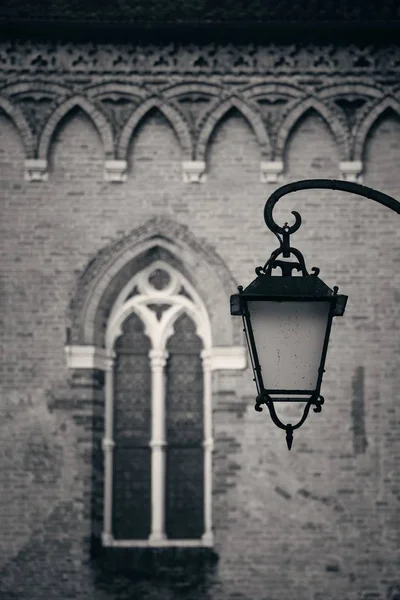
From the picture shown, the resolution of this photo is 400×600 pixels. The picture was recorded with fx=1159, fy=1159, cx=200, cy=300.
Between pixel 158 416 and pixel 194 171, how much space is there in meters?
2.47

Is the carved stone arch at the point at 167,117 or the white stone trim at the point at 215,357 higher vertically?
the carved stone arch at the point at 167,117

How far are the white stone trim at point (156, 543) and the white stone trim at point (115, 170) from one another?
11.5 ft

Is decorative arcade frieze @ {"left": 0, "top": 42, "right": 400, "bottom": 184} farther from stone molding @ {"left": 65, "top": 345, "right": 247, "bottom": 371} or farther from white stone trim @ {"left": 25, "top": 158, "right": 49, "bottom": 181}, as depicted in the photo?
stone molding @ {"left": 65, "top": 345, "right": 247, "bottom": 371}

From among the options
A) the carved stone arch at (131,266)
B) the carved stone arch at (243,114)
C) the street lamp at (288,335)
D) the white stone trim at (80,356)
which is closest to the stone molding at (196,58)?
the carved stone arch at (243,114)

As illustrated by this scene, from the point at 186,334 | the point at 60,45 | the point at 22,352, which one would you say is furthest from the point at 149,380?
the point at 60,45

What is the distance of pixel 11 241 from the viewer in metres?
11.5

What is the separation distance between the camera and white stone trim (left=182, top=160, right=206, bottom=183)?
37.9 ft

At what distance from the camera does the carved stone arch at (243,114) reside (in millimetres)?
11586

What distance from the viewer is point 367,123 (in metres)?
11.6

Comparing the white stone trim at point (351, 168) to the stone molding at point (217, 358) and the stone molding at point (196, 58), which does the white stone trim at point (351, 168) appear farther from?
the stone molding at point (217, 358)

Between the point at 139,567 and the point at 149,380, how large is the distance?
1.87 metres

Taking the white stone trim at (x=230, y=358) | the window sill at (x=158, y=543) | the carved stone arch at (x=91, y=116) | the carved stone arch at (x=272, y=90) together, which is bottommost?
the window sill at (x=158, y=543)

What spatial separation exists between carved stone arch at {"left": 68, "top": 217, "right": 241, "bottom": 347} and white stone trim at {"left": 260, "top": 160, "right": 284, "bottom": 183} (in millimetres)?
902

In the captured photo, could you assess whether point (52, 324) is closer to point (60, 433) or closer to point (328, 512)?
point (60, 433)
